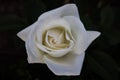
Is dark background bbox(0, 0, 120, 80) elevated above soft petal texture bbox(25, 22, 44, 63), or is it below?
below

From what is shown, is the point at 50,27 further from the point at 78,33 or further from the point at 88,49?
the point at 88,49

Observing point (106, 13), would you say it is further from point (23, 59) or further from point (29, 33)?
point (29, 33)

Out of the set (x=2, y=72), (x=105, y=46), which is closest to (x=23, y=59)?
(x=2, y=72)

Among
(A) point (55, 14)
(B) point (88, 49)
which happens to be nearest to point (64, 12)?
(A) point (55, 14)

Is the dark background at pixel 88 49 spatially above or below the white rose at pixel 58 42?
below

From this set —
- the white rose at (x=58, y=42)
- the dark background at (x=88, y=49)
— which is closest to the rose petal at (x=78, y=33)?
the white rose at (x=58, y=42)

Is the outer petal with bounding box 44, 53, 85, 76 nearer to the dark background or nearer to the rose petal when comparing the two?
Result: the rose petal

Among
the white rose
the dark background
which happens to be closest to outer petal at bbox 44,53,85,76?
the white rose

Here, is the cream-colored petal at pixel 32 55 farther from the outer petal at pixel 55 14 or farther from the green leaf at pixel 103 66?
the green leaf at pixel 103 66
